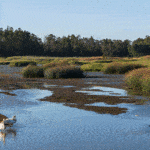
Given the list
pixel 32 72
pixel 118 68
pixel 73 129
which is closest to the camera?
pixel 73 129

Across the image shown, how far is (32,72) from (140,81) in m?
18.9

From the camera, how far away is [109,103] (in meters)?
16.4

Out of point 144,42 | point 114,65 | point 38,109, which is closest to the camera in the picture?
point 38,109

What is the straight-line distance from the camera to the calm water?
9.17 meters

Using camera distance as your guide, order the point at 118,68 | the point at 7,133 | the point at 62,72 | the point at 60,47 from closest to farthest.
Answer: the point at 7,133 → the point at 62,72 → the point at 118,68 → the point at 60,47

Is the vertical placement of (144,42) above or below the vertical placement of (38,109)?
above

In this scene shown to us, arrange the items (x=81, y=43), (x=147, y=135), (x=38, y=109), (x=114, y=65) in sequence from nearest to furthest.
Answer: (x=147, y=135) → (x=38, y=109) → (x=114, y=65) → (x=81, y=43)

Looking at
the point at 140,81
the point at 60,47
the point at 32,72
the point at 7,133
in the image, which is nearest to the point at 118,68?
the point at 32,72

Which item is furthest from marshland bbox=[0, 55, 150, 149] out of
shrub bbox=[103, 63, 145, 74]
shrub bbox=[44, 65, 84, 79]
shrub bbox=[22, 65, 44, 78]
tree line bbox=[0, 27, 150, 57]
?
tree line bbox=[0, 27, 150, 57]

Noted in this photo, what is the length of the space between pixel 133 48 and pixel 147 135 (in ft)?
377

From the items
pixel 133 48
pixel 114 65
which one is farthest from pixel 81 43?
pixel 114 65

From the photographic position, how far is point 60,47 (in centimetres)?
13450

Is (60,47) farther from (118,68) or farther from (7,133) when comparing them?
(7,133)

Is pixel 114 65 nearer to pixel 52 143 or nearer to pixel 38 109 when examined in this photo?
pixel 38 109
